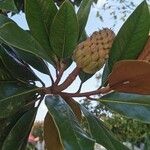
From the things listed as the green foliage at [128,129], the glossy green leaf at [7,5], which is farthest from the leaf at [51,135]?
the green foliage at [128,129]

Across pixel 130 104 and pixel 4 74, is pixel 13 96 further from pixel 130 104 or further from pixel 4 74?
pixel 130 104

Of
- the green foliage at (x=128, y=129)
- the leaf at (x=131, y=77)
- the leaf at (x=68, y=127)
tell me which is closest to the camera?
the leaf at (x=68, y=127)

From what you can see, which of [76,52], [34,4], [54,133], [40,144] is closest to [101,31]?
[76,52]

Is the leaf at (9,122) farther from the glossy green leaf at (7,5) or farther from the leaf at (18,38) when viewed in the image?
the glossy green leaf at (7,5)

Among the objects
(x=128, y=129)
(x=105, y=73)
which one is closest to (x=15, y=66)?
(x=105, y=73)

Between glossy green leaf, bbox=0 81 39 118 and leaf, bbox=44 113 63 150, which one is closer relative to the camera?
glossy green leaf, bbox=0 81 39 118

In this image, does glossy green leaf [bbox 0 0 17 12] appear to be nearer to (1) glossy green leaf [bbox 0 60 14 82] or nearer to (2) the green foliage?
(1) glossy green leaf [bbox 0 60 14 82]

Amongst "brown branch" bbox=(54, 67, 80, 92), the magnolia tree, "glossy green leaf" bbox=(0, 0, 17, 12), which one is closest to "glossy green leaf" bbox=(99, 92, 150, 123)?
the magnolia tree
